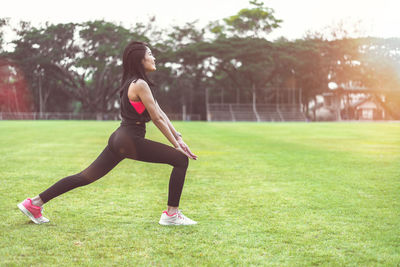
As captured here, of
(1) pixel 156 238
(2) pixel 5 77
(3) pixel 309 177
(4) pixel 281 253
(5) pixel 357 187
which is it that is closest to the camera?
(4) pixel 281 253

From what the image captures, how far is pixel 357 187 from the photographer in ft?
24.1

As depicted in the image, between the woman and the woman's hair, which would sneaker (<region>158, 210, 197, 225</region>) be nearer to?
the woman

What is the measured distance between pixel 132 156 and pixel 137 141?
0.17m

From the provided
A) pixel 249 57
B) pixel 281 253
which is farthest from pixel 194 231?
pixel 249 57

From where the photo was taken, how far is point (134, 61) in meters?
4.49

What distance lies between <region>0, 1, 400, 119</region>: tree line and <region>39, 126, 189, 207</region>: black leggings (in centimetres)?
4832

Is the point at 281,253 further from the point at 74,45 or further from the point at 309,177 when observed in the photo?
the point at 74,45

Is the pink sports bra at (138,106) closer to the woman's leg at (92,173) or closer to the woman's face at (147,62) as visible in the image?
the woman's face at (147,62)

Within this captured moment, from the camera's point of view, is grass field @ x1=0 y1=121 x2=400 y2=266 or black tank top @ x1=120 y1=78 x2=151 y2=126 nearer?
grass field @ x1=0 y1=121 x2=400 y2=266

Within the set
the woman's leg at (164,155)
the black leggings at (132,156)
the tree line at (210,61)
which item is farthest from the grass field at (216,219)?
the tree line at (210,61)

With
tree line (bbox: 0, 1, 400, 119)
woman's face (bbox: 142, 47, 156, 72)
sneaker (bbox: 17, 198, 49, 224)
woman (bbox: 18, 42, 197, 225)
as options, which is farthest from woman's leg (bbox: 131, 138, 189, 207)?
tree line (bbox: 0, 1, 400, 119)

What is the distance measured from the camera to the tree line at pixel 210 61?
53781mm

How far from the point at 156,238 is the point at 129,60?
1648 millimetres

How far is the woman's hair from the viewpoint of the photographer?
448 cm
